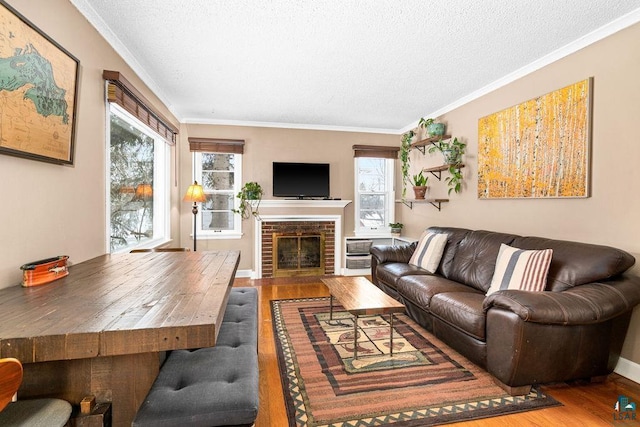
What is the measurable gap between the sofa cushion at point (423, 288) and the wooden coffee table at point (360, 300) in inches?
9.9

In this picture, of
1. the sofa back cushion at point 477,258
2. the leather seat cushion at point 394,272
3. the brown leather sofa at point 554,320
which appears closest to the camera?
the brown leather sofa at point 554,320

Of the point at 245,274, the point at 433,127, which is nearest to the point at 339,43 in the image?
the point at 433,127

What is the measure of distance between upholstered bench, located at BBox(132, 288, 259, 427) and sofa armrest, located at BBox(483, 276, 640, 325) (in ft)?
5.09

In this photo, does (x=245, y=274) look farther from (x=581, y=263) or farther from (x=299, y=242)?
(x=581, y=263)

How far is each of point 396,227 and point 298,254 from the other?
5.64 ft

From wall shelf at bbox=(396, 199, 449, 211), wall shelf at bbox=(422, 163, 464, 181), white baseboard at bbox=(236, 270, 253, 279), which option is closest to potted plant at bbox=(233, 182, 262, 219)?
white baseboard at bbox=(236, 270, 253, 279)

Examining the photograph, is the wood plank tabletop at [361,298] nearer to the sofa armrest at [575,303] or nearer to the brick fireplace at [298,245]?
the sofa armrest at [575,303]

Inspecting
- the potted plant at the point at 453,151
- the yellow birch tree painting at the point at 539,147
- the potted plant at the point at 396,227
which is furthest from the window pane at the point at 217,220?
the yellow birch tree painting at the point at 539,147

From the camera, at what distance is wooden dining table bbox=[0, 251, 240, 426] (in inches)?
37.9

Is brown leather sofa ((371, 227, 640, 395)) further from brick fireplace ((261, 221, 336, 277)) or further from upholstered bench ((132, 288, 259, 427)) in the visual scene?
brick fireplace ((261, 221, 336, 277))

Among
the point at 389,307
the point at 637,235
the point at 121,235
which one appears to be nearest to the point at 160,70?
the point at 121,235

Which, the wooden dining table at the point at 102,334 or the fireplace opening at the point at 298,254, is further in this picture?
the fireplace opening at the point at 298,254

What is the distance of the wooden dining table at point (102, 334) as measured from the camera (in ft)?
3.15

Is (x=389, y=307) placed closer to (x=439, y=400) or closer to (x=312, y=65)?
(x=439, y=400)
